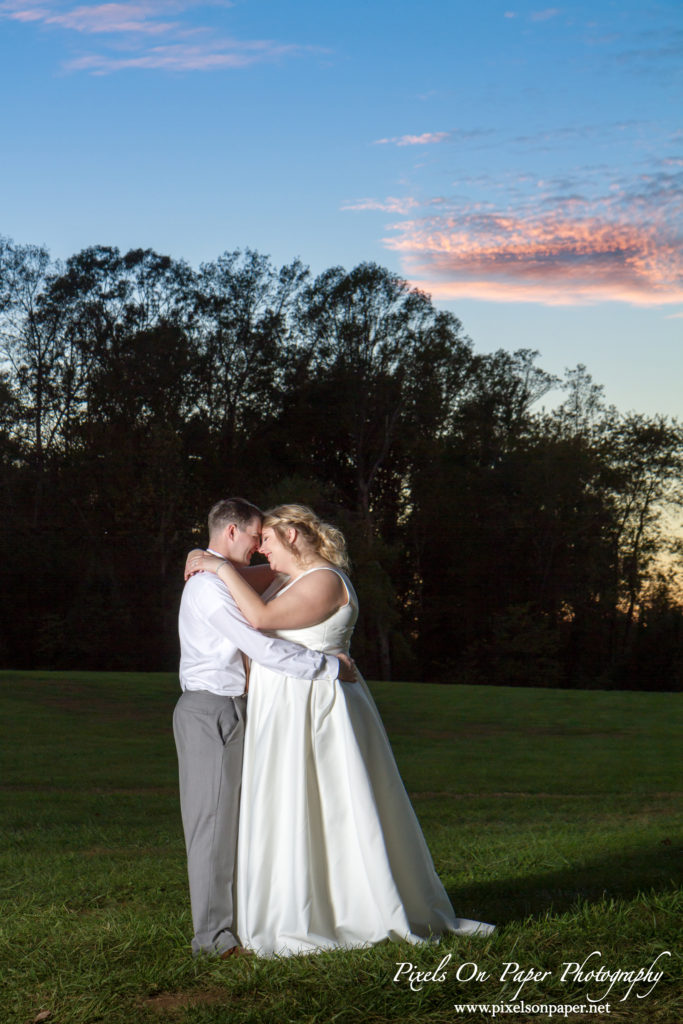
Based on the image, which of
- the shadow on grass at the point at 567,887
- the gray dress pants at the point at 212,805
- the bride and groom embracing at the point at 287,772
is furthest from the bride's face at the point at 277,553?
the shadow on grass at the point at 567,887

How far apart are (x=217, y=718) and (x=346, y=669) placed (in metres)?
0.69

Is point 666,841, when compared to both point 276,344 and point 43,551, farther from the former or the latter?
point 276,344

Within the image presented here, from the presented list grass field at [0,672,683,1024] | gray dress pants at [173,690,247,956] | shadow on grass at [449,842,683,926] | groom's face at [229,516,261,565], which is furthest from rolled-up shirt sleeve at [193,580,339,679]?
shadow on grass at [449,842,683,926]

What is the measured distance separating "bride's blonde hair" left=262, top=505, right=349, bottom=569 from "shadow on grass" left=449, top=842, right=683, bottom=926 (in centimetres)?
235

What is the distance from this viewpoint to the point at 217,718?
5184mm

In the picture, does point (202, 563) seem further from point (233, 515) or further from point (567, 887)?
point (567, 887)

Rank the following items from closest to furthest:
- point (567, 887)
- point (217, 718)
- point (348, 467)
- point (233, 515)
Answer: point (217, 718) → point (233, 515) → point (567, 887) → point (348, 467)

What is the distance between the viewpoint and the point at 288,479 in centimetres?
4006

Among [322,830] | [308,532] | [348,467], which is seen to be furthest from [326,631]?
[348,467]

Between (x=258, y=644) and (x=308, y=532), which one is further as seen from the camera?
(x=308, y=532)

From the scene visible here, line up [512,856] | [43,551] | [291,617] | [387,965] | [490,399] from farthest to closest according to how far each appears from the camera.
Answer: [490,399]
[43,551]
[512,856]
[291,617]
[387,965]

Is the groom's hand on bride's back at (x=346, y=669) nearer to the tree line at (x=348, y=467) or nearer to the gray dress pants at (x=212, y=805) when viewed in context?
the gray dress pants at (x=212, y=805)

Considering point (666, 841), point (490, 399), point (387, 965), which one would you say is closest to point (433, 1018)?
point (387, 965)

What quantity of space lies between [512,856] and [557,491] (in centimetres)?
3876
